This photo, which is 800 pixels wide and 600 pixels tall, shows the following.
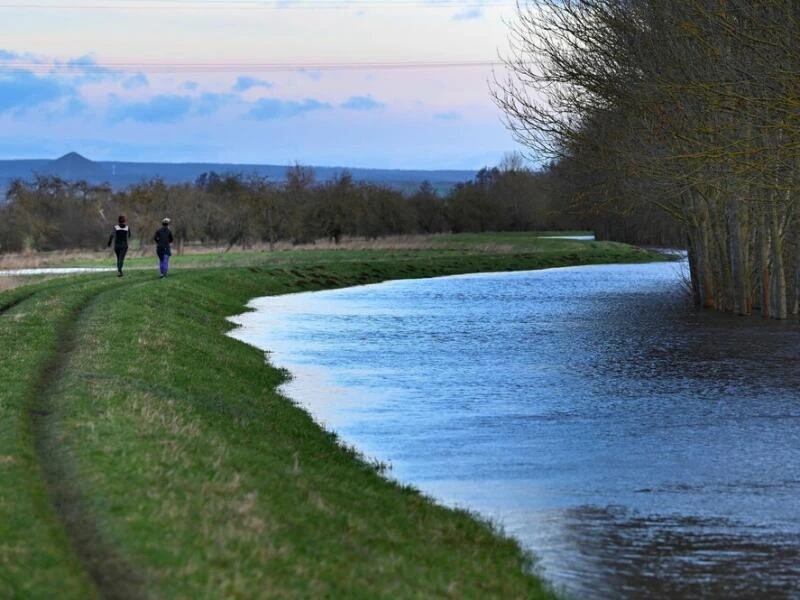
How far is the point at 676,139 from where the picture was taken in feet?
106

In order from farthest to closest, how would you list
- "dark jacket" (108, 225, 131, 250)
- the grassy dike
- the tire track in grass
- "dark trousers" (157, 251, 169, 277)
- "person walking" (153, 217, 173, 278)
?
"dark trousers" (157, 251, 169, 277) → "dark jacket" (108, 225, 131, 250) → "person walking" (153, 217, 173, 278) → the grassy dike → the tire track in grass

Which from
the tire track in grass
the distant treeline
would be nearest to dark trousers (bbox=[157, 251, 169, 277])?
the tire track in grass

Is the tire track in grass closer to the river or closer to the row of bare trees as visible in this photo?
the river

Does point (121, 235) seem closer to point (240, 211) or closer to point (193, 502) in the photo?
point (193, 502)

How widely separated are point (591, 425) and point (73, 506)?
392 inches

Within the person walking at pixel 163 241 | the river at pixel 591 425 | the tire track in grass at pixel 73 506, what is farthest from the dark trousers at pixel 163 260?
the tire track in grass at pixel 73 506

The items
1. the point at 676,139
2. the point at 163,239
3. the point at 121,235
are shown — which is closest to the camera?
the point at 676,139

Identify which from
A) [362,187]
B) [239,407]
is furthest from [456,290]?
[362,187]

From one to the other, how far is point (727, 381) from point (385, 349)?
8.50 m

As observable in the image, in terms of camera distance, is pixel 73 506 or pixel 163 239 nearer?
pixel 73 506

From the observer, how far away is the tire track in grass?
8.70 metres

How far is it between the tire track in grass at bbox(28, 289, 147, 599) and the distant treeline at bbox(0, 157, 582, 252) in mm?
65407

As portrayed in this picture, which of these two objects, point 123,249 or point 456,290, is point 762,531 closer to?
point 123,249

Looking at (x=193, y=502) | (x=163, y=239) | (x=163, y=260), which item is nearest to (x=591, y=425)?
(x=193, y=502)
